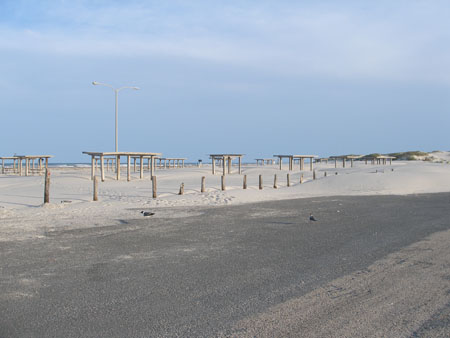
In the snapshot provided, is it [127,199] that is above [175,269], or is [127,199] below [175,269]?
below

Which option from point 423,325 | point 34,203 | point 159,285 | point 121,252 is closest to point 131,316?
point 159,285

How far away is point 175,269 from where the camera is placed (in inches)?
274

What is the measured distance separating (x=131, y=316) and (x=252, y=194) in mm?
18007

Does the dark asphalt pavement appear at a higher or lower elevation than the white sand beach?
higher

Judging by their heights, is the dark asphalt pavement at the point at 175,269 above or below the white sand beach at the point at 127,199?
above

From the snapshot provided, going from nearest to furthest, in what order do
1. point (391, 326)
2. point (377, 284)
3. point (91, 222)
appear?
point (391, 326) < point (377, 284) < point (91, 222)

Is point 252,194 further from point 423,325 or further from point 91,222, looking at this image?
point 423,325

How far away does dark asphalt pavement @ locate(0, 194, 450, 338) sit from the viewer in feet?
15.5

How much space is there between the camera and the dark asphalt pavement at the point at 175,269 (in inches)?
186

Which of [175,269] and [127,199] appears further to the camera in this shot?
[127,199]

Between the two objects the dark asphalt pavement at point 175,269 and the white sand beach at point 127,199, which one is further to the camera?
the white sand beach at point 127,199

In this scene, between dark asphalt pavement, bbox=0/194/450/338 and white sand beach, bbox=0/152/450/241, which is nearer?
dark asphalt pavement, bbox=0/194/450/338

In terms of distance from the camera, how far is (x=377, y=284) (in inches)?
233

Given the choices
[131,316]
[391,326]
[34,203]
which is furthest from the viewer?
[34,203]
